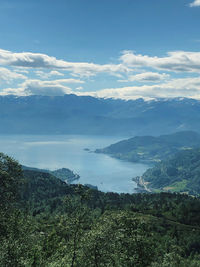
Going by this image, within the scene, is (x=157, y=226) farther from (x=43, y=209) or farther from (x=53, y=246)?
(x=53, y=246)

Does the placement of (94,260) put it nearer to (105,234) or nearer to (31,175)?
(105,234)

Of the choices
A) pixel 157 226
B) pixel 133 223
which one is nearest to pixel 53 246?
pixel 133 223

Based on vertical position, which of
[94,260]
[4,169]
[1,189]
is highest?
[4,169]

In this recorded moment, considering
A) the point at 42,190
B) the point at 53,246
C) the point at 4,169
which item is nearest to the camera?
the point at 4,169

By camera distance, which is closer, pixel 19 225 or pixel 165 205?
pixel 19 225

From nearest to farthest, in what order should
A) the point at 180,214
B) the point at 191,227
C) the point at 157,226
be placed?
1. the point at 157,226
2. the point at 191,227
3. the point at 180,214

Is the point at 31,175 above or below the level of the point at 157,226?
above

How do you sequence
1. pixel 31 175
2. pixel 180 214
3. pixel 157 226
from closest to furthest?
pixel 157 226, pixel 180 214, pixel 31 175

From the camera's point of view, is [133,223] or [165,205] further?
[165,205]

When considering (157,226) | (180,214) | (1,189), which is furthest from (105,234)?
(180,214)
